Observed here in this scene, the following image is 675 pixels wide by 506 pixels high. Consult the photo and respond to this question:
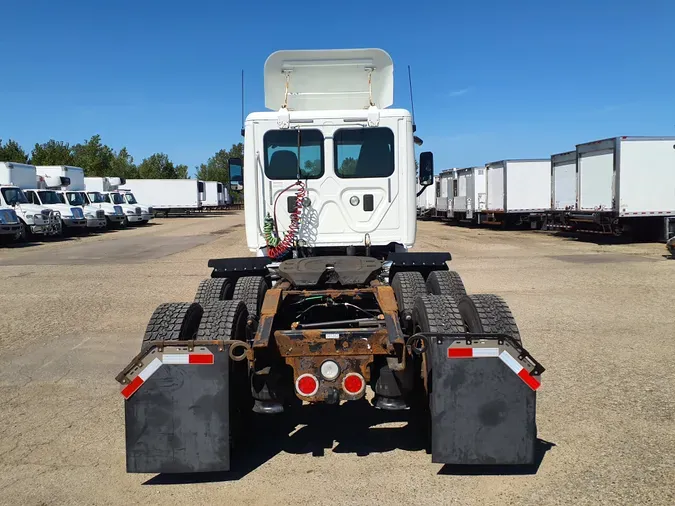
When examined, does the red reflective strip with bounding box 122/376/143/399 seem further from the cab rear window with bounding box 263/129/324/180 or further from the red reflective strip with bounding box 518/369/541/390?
the cab rear window with bounding box 263/129/324/180

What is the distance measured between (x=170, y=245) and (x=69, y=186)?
10626 millimetres

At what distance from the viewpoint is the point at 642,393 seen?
5551 millimetres

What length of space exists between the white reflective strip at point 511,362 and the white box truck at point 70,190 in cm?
2871

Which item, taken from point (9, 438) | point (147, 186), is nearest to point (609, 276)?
point (9, 438)

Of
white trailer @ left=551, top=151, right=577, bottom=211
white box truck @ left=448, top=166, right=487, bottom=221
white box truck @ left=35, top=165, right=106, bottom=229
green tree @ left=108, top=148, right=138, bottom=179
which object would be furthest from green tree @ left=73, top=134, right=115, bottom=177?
white trailer @ left=551, top=151, right=577, bottom=211

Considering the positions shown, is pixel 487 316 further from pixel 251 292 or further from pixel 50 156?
pixel 50 156

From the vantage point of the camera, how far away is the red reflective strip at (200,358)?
3828 millimetres

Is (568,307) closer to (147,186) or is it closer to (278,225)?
(278,225)

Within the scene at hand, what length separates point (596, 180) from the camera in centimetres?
2194

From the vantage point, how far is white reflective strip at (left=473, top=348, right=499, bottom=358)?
3.77 metres

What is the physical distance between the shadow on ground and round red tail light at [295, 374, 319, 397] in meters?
0.68

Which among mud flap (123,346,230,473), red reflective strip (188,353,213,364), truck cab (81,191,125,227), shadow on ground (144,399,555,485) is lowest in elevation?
shadow on ground (144,399,555,485)

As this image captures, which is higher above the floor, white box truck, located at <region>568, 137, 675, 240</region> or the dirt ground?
white box truck, located at <region>568, 137, 675, 240</region>

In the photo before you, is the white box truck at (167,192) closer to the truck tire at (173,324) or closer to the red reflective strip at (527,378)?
the truck tire at (173,324)
